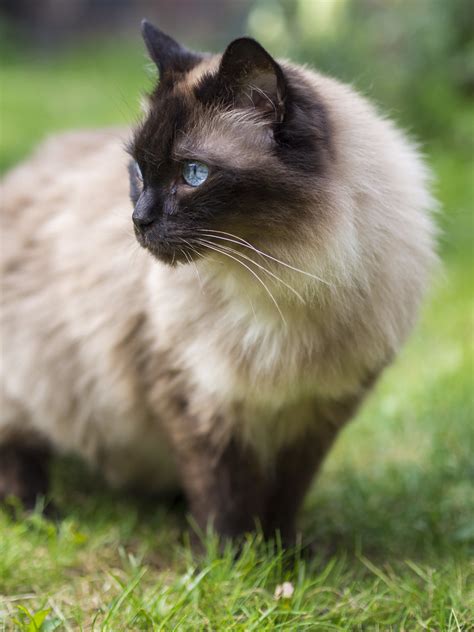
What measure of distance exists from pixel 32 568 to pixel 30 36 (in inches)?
442

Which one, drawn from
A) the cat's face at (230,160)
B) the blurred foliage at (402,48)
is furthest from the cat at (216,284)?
the blurred foliage at (402,48)

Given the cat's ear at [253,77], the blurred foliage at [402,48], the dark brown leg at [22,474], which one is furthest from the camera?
the blurred foliage at [402,48]

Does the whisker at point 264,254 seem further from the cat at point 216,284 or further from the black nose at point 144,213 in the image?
the black nose at point 144,213

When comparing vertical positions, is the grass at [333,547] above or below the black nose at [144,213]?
below

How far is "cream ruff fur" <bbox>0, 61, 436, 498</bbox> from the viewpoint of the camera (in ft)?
7.71

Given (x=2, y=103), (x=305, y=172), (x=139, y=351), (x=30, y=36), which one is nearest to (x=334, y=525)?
(x=139, y=351)

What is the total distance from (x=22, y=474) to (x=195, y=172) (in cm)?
171

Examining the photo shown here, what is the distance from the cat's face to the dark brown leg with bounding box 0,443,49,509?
148cm

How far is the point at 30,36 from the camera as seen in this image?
40.5 ft

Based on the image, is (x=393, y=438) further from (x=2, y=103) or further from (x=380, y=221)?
(x=2, y=103)

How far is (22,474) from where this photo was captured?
3340 millimetres

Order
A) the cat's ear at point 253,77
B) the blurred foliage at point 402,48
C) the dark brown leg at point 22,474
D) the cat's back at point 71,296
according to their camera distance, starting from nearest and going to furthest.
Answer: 1. the cat's ear at point 253,77
2. the cat's back at point 71,296
3. the dark brown leg at point 22,474
4. the blurred foliage at point 402,48

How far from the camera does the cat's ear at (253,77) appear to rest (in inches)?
82.1

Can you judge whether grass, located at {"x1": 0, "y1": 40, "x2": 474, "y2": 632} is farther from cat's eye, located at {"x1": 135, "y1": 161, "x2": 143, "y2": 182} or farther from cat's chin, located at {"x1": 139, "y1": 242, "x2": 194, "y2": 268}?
cat's chin, located at {"x1": 139, "y1": 242, "x2": 194, "y2": 268}
